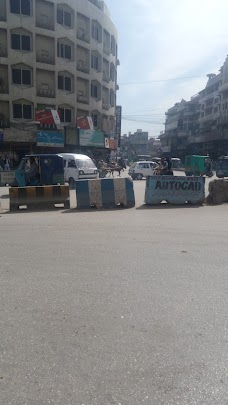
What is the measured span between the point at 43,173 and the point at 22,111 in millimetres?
22785

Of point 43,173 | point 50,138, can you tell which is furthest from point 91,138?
point 43,173

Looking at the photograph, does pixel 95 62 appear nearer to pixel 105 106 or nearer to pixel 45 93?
pixel 105 106

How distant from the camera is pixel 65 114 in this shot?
37.9 meters

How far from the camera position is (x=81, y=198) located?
11.0 metres

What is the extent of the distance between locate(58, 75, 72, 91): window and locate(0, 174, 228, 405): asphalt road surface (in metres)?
33.4

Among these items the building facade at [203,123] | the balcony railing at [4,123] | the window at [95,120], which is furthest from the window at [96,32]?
the building facade at [203,123]

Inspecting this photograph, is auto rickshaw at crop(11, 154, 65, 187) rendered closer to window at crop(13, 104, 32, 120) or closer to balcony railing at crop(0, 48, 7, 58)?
window at crop(13, 104, 32, 120)

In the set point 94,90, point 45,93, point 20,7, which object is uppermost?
point 20,7

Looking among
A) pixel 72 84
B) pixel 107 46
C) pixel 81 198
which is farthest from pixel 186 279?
pixel 107 46

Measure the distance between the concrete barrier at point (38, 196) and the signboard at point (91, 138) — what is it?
27.6 m

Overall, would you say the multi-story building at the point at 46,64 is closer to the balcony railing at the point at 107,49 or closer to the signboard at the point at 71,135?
the signboard at the point at 71,135

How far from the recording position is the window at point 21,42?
3391cm

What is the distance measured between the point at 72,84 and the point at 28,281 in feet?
120

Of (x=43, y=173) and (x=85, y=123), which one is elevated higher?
(x=85, y=123)
